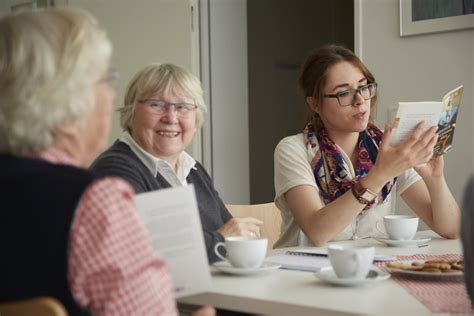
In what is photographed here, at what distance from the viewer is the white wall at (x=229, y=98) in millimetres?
4090

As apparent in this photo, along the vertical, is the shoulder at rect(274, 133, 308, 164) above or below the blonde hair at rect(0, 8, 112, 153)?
below

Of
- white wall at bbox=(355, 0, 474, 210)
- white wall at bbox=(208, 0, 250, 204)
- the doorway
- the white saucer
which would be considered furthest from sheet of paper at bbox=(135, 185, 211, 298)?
the doorway

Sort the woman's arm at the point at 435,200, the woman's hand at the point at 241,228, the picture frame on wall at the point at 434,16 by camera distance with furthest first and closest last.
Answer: the picture frame on wall at the point at 434,16 < the woman's arm at the point at 435,200 < the woman's hand at the point at 241,228

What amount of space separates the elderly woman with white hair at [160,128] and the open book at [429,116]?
0.56 meters

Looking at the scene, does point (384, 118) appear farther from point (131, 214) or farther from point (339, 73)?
point (131, 214)

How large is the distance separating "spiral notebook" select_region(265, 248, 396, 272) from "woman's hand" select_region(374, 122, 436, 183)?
357 millimetres

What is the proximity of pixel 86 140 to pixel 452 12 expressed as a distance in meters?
2.25

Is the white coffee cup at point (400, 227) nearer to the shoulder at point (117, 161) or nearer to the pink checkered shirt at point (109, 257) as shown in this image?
the shoulder at point (117, 161)

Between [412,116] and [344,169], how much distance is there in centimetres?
37

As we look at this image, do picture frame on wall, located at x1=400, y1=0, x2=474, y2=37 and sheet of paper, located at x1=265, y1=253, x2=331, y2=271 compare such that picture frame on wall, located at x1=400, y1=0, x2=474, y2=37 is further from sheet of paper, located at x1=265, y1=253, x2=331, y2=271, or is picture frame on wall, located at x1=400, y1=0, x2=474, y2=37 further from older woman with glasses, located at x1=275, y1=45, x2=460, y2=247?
sheet of paper, located at x1=265, y1=253, x2=331, y2=271

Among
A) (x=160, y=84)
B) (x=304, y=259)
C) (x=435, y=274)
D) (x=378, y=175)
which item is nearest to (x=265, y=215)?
(x=378, y=175)

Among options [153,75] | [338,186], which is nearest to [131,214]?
[153,75]

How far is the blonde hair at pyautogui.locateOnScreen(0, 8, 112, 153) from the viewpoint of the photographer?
3.44 feet

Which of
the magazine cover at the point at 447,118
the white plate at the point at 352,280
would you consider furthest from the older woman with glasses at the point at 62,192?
the magazine cover at the point at 447,118
